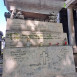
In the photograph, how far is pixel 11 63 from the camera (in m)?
3.60

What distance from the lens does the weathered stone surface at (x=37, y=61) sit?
360 cm

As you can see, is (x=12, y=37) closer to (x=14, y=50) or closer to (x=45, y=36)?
(x=14, y=50)

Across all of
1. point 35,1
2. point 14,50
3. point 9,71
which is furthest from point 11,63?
point 35,1

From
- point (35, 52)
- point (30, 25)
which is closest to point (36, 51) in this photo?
point (35, 52)

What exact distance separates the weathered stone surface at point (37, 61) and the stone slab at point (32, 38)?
0.54m

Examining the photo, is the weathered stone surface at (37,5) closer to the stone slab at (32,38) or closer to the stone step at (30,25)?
the stone step at (30,25)

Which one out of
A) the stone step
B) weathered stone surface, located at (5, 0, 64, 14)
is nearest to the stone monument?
the stone step

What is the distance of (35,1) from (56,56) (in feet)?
20.9

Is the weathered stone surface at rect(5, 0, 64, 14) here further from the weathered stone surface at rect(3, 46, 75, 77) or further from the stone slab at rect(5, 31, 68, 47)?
the weathered stone surface at rect(3, 46, 75, 77)

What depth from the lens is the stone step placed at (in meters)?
4.65

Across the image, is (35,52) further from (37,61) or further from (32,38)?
(32,38)

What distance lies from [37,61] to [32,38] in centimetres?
127

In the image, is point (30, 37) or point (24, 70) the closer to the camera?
point (24, 70)

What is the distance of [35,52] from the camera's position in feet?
13.0
